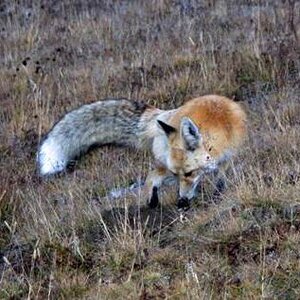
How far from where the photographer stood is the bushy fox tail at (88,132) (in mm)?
7051

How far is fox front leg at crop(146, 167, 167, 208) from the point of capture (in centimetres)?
617

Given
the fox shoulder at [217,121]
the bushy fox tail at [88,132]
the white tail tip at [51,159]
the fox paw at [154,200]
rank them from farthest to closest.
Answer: the white tail tip at [51,159] < the bushy fox tail at [88,132] < the fox shoulder at [217,121] < the fox paw at [154,200]

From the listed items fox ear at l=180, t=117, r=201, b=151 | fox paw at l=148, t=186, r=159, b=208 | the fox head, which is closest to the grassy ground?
fox paw at l=148, t=186, r=159, b=208

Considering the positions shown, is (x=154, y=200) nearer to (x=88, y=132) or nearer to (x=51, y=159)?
Result: (x=88, y=132)

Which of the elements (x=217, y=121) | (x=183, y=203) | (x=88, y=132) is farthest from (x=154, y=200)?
(x=88, y=132)

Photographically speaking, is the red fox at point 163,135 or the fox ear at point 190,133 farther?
the red fox at point 163,135

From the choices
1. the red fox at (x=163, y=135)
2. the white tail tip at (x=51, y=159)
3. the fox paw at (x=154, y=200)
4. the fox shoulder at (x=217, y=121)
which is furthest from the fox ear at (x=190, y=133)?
the white tail tip at (x=51, y=159)

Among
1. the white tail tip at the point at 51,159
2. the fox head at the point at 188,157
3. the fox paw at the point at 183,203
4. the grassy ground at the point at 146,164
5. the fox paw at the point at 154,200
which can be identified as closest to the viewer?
the grassy ground at the point at 146,164

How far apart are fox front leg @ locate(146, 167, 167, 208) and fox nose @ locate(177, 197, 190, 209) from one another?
0.29 metres

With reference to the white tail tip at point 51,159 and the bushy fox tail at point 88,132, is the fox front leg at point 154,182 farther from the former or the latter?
the white tail tip at point 51,159

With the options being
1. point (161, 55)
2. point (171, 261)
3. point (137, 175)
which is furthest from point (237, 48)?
point (171, 261)

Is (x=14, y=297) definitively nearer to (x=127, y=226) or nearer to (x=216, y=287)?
(x=127, y=226)

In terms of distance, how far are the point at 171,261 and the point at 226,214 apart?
579 mm

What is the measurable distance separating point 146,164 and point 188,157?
1.31m
